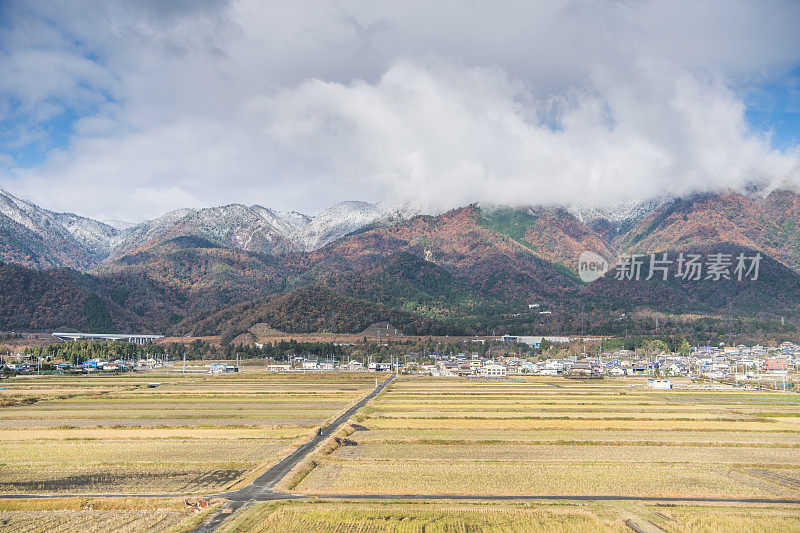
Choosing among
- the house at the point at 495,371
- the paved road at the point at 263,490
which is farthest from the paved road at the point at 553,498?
the house at the point at 495,371

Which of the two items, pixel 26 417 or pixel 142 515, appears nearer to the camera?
pixel 142 515

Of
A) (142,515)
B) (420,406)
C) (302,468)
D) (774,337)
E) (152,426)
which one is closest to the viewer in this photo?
(142,515)

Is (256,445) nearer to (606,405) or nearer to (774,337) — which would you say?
(606,405)

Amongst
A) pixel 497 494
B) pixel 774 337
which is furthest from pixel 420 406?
pixel 774 337

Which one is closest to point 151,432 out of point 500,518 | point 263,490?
point 263,490

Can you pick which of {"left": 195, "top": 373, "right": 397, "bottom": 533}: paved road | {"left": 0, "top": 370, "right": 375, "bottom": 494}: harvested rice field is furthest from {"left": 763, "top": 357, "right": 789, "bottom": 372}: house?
{"left": 195, "top": 373, "right": 397, "bottom": 533}: paved road

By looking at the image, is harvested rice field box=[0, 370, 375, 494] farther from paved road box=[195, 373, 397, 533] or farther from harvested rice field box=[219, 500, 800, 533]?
harvested rice field box=[219, 500, 800, 533]
